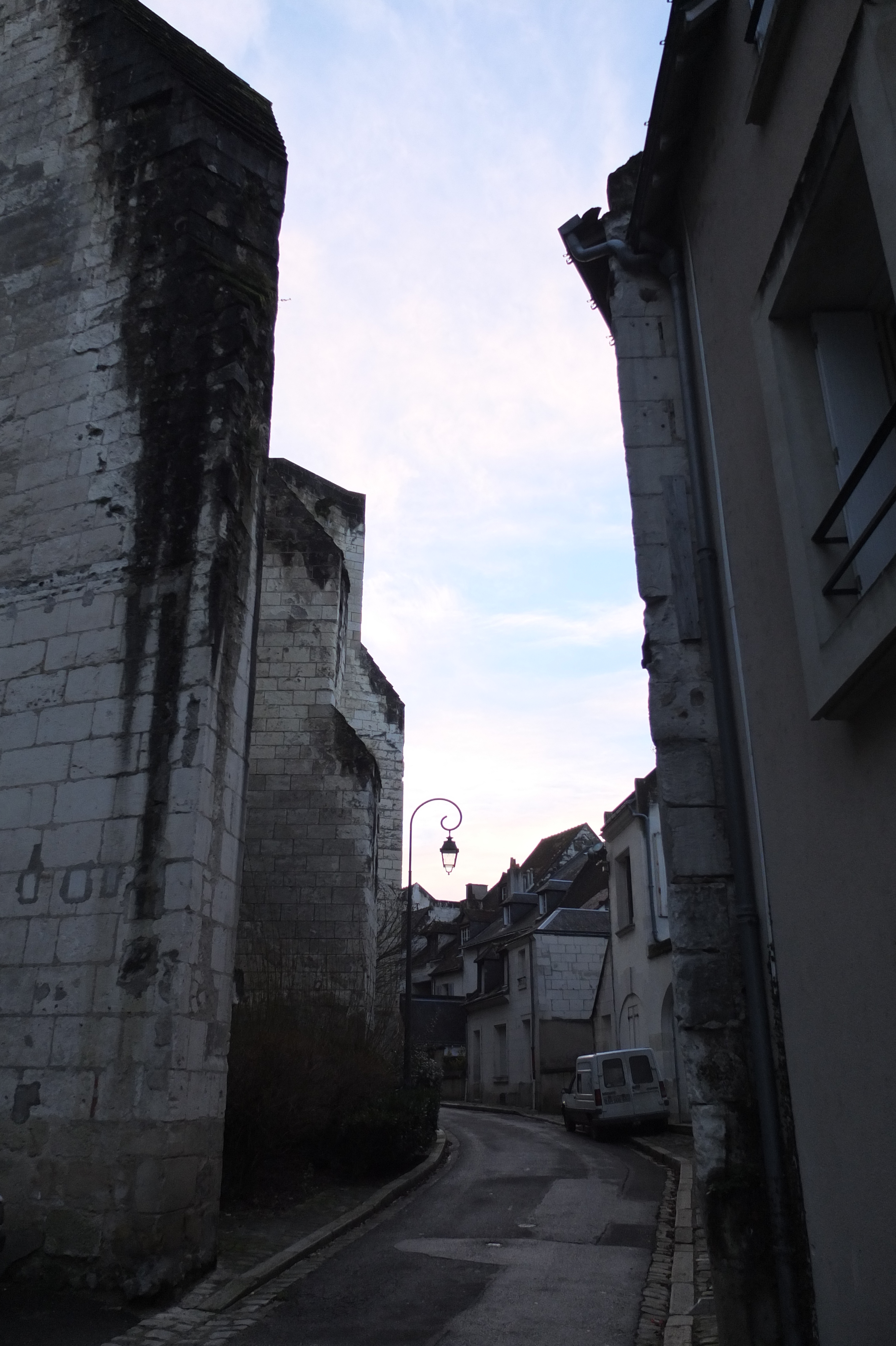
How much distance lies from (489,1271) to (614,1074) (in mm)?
10479

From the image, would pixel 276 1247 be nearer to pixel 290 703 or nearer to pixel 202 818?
pixel 202 818

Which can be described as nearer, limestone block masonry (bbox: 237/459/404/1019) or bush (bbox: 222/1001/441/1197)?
bush (bbox: 222/1001/441/1197)

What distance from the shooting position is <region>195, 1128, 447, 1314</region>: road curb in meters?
6.07

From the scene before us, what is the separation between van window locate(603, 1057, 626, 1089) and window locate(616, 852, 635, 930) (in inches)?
153

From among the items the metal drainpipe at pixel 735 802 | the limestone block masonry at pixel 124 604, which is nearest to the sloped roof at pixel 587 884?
the limestone block masonry at pixel 124 604

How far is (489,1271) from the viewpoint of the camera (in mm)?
6797

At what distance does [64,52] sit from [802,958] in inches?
383

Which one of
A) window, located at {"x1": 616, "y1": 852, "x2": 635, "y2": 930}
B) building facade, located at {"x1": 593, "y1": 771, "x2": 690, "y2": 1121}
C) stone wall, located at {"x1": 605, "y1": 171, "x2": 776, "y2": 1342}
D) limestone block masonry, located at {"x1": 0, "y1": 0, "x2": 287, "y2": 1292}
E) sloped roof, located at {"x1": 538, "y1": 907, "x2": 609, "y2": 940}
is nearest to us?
stone wall, located at {"x1": 605, "y1": 171, "x2": 776, "y2": 1342}

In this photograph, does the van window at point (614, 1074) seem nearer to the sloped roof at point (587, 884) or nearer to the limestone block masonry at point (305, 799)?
the limestone block masonry at point (305, 799)

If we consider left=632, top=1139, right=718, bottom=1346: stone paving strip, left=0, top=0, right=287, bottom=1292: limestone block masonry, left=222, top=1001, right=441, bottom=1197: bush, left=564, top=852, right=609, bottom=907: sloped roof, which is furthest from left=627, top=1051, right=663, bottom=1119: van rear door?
left=564, top=852, right=609, bottom=907: sloped roof

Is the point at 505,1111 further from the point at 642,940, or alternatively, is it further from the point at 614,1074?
the point at 614,1074

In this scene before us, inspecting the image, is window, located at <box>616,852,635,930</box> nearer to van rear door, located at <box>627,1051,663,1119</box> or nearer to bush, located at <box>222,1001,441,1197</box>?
van rear door, located at <box>627,1051,663,1119</box>

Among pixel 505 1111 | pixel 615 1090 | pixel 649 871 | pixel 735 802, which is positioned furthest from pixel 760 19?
pixel 505 1111

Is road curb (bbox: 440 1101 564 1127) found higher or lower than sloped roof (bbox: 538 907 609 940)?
lower
